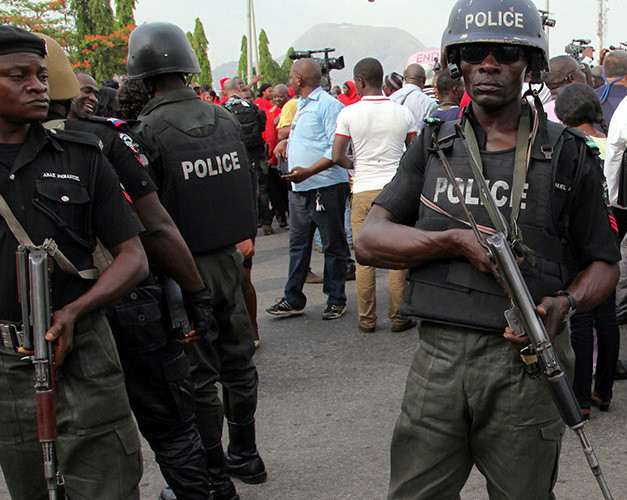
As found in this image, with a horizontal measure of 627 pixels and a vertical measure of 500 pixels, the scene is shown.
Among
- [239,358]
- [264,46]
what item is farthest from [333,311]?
[264,46]

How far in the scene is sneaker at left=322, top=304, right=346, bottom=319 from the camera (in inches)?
252

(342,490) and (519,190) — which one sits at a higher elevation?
(519,190)

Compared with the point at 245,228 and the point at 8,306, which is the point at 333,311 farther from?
the point at 8,306

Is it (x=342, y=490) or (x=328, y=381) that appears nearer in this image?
(x=342, y=490)

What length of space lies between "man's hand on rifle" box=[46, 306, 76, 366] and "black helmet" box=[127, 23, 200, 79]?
1.49 meters

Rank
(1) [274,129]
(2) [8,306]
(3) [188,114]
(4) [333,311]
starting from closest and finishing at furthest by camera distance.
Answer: (2) [8,306] < (3) [188,114] < (4) [333,311] < (1) [274,129]

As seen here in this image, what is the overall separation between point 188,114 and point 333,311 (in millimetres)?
3337

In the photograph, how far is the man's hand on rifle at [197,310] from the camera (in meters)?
3.07

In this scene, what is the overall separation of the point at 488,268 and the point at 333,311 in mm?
4482

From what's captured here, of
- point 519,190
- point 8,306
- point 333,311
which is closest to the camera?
point 519,190

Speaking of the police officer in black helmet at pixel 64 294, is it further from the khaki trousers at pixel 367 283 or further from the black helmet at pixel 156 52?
the khaki trousers at pixel 367 283

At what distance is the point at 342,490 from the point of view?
3588 mm

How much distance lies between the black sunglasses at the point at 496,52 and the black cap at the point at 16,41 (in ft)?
4.20

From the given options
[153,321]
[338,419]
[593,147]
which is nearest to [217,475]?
[153,321]
